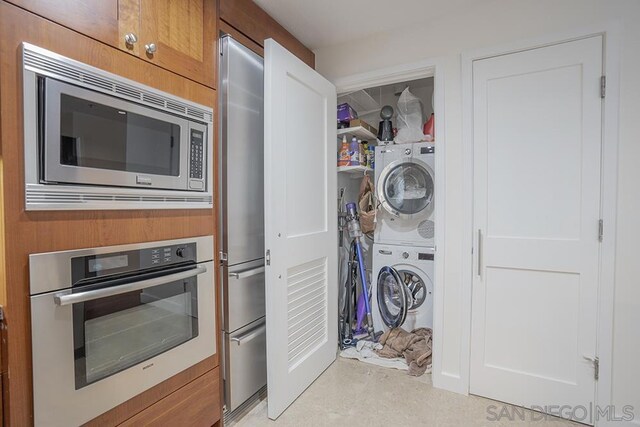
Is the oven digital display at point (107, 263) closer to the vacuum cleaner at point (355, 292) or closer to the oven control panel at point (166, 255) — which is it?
the oven control panel at point (166, 255)

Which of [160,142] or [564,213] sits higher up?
[160,142]

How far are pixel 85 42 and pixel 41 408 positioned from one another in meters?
1.15

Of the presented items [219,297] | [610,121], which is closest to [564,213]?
[610,121]

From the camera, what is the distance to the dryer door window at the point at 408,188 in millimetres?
2562

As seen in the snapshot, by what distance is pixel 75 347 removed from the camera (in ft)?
3.22

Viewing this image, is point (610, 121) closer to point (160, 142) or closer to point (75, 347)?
point (160, 142)

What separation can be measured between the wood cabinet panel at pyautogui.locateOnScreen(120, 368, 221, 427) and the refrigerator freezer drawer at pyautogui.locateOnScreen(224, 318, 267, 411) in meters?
0.15

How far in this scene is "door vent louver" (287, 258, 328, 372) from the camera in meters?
1.85

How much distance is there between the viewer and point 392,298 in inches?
109

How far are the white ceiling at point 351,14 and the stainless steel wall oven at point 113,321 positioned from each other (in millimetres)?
1485

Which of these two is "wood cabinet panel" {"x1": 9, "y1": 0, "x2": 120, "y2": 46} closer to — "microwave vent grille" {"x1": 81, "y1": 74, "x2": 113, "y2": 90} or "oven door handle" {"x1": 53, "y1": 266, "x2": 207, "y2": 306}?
"microwave vent grille" {"x1": 81, "y1": 74, "x2": 113, "y2": 90}

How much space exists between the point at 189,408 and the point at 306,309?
85 cm

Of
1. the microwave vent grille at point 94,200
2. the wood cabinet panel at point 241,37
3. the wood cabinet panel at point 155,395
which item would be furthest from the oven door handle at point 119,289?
the wood cabinet panel at point 241,37

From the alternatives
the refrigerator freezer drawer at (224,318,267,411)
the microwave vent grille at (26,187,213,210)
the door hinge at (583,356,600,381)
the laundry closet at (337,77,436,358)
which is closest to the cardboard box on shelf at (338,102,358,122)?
the laundry closet at (337,77,436,358)
